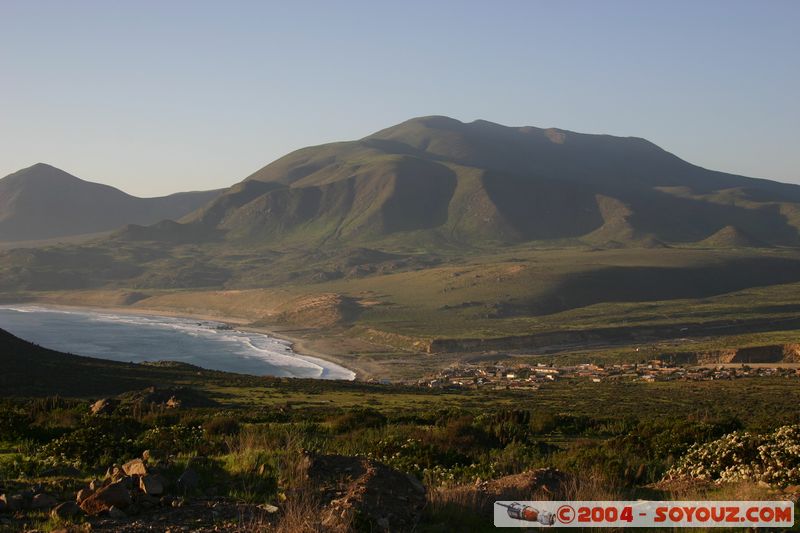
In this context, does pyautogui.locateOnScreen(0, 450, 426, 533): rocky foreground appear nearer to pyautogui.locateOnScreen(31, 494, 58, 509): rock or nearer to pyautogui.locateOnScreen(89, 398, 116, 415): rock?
pyautogui.locateOnScreen(31, 494, 58, 509): rock

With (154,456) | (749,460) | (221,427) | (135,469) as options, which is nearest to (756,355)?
(221,427)

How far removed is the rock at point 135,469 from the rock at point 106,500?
0.95m

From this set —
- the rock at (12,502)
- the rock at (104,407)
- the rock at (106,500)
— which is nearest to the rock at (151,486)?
the rock at (106,500)

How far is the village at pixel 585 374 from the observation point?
65.3 m

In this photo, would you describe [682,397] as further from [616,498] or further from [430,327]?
[430,327]

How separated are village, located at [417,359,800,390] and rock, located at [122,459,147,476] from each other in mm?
49908

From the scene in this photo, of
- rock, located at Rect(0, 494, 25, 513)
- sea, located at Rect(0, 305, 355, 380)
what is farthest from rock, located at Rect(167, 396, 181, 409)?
sea, located at Rect(0, 305, 355, 380)

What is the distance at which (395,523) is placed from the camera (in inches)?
376

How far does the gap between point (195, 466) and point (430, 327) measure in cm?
10432

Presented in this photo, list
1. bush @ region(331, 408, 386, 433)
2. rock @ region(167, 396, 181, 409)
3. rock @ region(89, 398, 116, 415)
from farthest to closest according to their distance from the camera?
1. rock @ region(167, 396, 181, 409)
2. rock @ region(89, 398, 116, 415)
3. bush @ region(331, 408, 386, 433)

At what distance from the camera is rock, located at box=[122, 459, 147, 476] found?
1116cm

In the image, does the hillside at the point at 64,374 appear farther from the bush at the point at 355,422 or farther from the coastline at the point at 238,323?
the coastline at the point at 238,323

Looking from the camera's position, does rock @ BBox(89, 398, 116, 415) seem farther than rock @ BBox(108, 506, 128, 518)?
Yes

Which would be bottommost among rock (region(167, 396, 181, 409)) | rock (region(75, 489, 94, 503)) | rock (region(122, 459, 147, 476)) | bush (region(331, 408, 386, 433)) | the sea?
the sea
